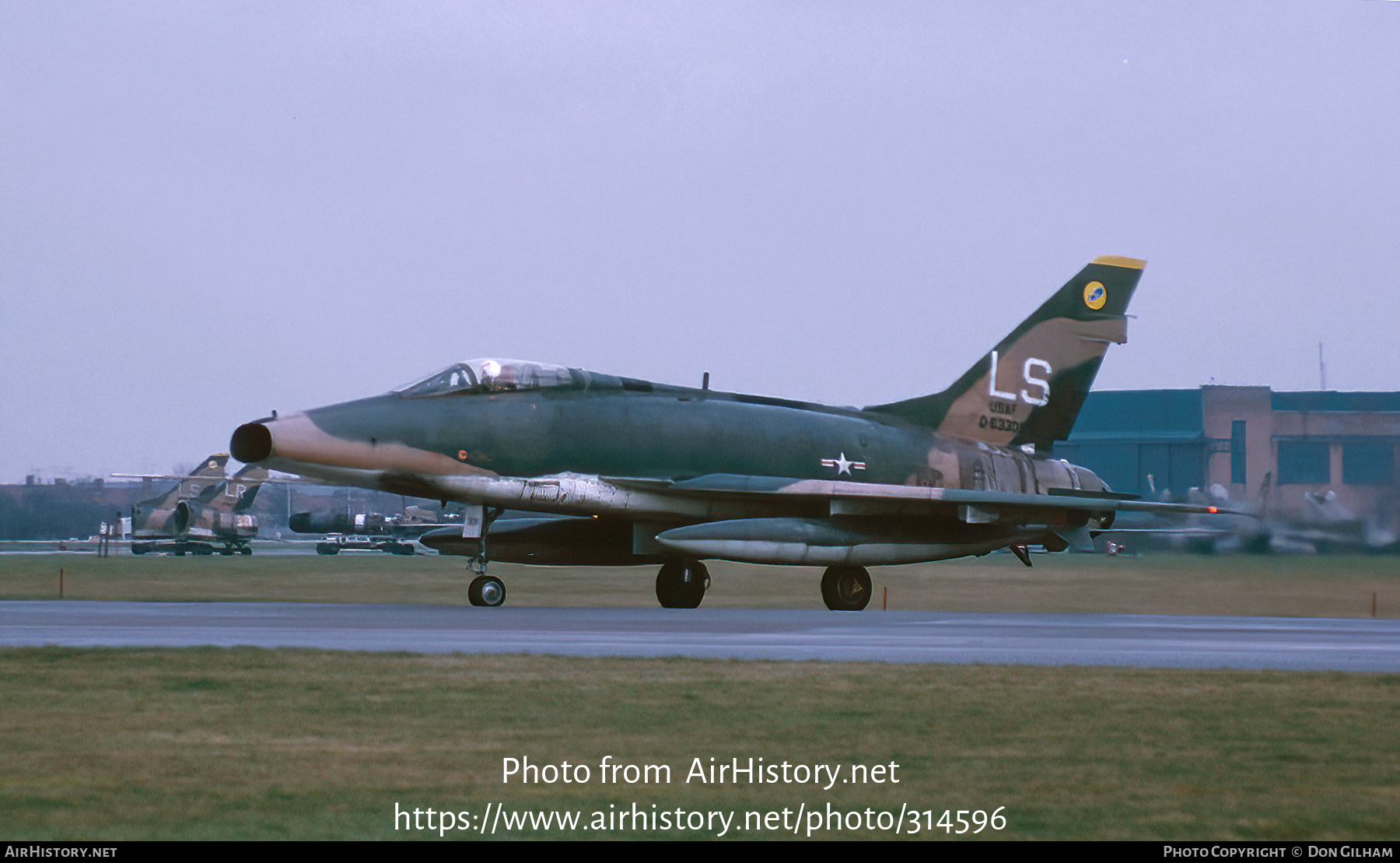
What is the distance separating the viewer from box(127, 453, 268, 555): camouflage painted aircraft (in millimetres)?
62781

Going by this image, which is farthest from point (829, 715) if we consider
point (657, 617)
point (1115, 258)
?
point (1115, 258)

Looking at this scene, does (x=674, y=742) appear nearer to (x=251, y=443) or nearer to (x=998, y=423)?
(x=251, y=443)

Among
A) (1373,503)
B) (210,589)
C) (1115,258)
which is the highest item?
(1115,258)

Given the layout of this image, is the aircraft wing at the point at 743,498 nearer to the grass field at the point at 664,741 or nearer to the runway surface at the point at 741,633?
the runway surface at the point at 741,633

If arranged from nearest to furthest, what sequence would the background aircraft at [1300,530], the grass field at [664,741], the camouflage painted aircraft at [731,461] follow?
the grass field at [664,741]
the camouflage painted aircraft at [731,461]
the background aircraft at [1300,530]

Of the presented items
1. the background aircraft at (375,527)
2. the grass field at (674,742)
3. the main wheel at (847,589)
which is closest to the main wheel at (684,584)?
the main wheel at (847,589)

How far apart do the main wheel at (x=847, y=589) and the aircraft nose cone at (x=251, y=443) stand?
871 centimetres

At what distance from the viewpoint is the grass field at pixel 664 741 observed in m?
5.80

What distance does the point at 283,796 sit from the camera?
6.09 meters

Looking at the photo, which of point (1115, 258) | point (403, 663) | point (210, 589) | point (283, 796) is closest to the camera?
point (283, 796)

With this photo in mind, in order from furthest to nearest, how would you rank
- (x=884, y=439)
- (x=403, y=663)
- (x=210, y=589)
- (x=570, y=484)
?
(x=210, y=589)
(x=884, y=439)
(x=570, y=484)
(x=403, y=663)

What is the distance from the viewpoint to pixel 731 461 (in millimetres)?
22281

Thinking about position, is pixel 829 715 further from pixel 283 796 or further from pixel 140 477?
pixel 140 477
